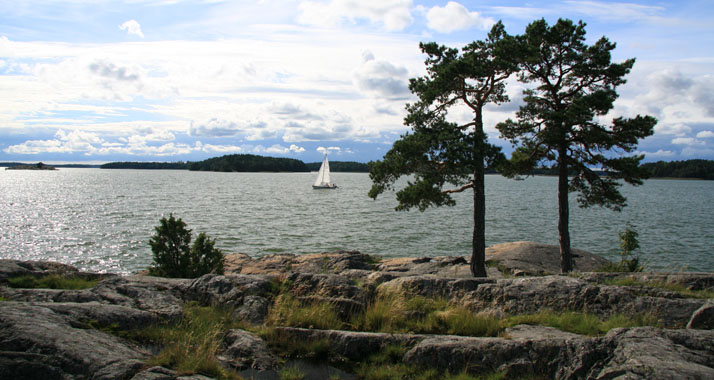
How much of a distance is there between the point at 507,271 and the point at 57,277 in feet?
67.3

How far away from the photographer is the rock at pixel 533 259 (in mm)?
23828

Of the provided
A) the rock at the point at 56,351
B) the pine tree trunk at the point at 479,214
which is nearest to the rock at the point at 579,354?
the rock at the point at 56,351

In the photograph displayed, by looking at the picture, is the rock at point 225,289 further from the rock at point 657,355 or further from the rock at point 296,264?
the rock at point 296,264

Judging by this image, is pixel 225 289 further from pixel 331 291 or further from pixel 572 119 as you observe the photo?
pixel 572 119

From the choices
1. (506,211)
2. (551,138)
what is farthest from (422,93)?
(506,211)

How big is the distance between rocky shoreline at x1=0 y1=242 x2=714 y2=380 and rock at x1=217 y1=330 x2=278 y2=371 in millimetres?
20

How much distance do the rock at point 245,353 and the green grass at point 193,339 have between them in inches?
7.1

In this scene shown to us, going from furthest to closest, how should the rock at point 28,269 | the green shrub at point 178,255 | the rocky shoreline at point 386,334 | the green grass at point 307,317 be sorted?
the green shrub at point 178,255
the rock at point 28,269
the green grass at point 307,317
the rocky shoreline at point 386,334

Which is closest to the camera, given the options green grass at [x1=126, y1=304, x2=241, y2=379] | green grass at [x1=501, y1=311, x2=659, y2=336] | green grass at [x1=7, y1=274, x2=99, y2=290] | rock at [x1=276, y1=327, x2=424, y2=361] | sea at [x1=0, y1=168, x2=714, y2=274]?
green grass at [x1=126, y1=304, x2=241, y2=379]

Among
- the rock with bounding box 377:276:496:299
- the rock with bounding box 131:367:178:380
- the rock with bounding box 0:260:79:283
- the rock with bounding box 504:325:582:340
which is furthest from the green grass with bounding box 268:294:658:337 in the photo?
the rock with bounding box 0:260:79:283

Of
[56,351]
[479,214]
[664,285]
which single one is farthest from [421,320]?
[479,214]

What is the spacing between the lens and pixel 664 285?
1061cm

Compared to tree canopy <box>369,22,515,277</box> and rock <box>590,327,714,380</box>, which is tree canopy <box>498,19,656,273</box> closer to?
tree canopy <box>369,22,515,277</box>

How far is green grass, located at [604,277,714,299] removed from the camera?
9.44m
